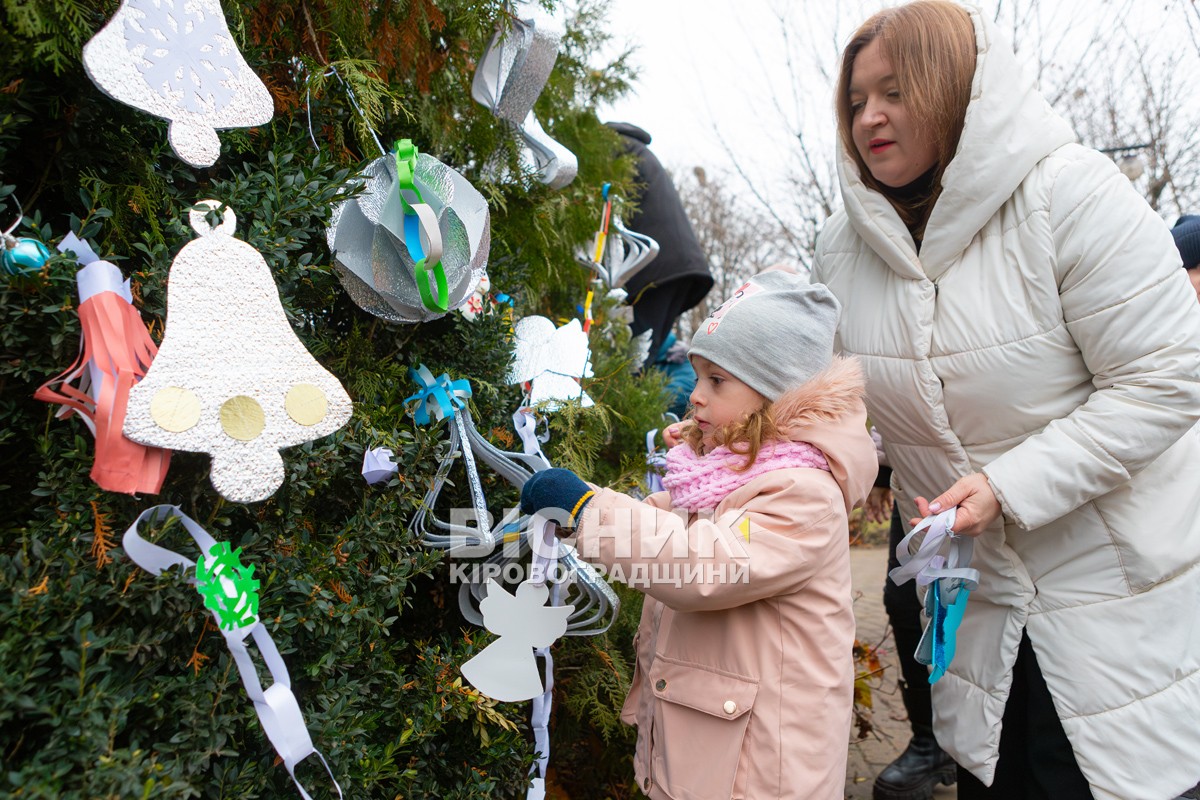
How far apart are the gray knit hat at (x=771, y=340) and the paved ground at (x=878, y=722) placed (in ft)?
5.52

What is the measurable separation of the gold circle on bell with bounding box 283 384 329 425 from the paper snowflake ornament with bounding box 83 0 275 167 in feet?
1.30

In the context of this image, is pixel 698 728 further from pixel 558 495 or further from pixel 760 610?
pixel 558 495

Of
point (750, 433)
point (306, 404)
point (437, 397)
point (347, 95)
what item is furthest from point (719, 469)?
point (347, 95)

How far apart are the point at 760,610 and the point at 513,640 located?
51cm

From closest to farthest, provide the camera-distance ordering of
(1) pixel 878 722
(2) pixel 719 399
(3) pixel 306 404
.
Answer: (3) pixel 306 404 → (2) pixel 719 399 → (1) pixel 878 722

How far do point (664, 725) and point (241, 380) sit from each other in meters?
1.09

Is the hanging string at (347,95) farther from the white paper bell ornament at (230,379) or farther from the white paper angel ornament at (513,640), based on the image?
the white paper angel ornament at (513,640)

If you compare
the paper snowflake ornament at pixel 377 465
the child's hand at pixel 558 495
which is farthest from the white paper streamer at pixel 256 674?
the child's hand at pixel 558 495

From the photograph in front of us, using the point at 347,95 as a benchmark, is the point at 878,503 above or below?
below

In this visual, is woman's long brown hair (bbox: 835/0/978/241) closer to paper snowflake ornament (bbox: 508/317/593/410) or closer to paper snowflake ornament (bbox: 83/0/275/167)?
paper snowflake ornament (bbox: 508/317/593/410)

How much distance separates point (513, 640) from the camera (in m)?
1.57

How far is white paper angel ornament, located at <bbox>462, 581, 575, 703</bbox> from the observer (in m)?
1.55

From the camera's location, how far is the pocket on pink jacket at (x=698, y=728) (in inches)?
64.7

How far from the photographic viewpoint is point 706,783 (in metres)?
1.67
